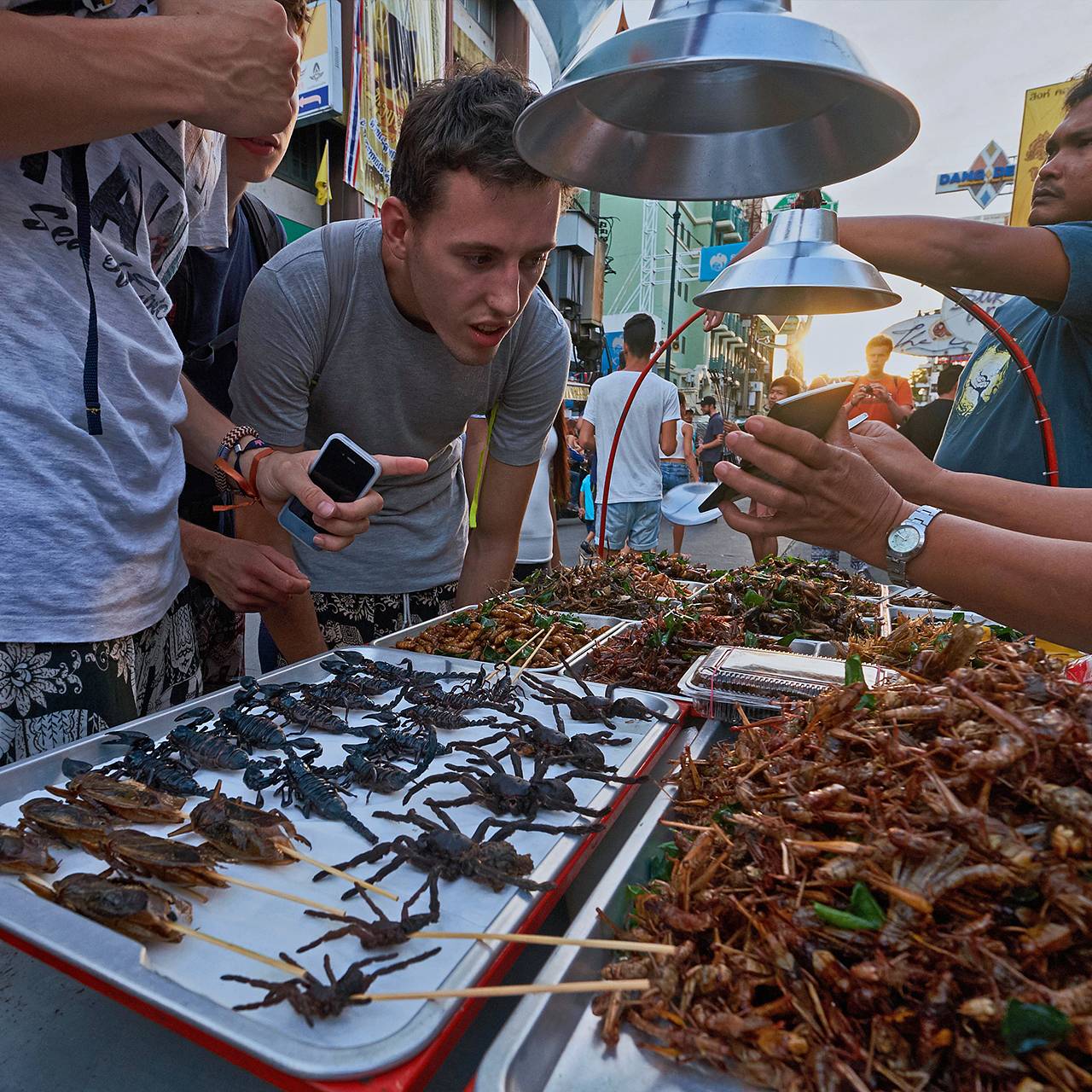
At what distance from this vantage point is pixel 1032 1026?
0.78 m

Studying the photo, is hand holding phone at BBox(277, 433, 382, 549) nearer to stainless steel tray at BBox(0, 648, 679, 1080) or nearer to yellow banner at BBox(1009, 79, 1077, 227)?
stainless steel tray at BBox(0, 648, 679, 1080)

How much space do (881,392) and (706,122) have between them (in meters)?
4.39

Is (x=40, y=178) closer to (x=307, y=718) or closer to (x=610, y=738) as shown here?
(x=307, y=718)

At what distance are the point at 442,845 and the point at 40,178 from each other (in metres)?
1.65

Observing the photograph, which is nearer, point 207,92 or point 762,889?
point 762,889

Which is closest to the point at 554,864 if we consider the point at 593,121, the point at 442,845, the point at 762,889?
the point at 442,845

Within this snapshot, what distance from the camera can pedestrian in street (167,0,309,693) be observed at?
7.66 feet

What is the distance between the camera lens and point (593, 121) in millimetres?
1289

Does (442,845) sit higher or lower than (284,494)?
lower

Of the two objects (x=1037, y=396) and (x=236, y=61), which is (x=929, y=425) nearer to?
(x=1037, y=396)

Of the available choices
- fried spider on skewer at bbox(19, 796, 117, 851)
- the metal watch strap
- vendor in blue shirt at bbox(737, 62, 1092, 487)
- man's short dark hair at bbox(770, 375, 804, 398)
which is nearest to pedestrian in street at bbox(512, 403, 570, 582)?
vendor in blue shirt at bbox(737, 62, 1092, 487)

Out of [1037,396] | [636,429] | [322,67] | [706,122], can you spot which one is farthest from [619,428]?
[322,67]

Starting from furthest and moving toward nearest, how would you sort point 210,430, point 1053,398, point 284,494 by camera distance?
point 1053,398, point 210,430, point 284,494

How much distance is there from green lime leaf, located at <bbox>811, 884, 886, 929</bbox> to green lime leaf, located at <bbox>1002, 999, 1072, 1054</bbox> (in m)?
0.17
